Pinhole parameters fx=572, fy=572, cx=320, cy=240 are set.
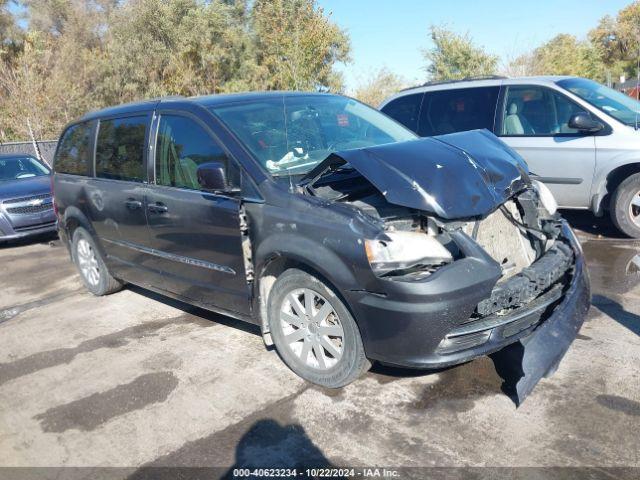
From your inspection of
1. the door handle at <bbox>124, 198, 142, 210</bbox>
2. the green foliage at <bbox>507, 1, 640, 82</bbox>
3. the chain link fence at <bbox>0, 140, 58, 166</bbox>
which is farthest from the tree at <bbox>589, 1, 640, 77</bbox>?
the door handle at <bbox>124, 198, 142, 210</bbox>

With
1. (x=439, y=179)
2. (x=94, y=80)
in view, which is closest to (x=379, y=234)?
(x=439, y=179)

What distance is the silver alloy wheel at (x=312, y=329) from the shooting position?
3447 mm

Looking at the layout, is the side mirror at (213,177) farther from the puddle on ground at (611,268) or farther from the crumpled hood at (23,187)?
the crumpled hood at (23,187)

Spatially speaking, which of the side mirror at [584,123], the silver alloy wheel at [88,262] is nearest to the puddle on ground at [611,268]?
the side mirror at [584,123]

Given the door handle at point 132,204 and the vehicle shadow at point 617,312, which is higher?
the door handle at point 132,204

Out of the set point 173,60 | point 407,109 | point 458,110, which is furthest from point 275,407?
point 173,60

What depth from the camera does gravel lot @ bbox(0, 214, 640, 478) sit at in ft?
9.58

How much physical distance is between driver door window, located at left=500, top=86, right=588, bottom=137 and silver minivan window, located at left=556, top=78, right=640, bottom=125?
0.60ft

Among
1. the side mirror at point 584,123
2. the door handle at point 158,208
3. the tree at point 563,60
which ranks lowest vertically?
the door handle at point 158,208

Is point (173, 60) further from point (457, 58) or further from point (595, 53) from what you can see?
point (595, 53)

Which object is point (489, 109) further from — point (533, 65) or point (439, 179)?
point (533, 65)

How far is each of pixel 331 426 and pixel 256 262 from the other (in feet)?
3.82

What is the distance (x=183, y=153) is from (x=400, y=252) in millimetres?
2074

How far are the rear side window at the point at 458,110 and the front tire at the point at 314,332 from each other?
4360 millimetres
